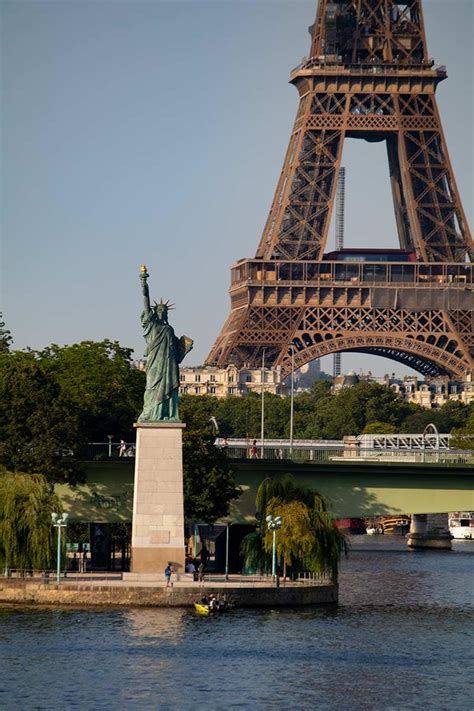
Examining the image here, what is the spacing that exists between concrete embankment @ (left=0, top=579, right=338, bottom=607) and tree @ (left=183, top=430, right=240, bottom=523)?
10.4 meters

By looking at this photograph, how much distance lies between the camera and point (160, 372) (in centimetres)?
7894

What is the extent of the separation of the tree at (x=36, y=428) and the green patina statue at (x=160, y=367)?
23.1ft

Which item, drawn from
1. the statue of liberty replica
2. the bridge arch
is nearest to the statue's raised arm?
the statue of liberty replica

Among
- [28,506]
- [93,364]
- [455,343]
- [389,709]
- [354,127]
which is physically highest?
[354,127]

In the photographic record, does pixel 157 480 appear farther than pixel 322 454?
No

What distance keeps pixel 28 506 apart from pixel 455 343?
105007 mm

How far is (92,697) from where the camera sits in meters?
57.6

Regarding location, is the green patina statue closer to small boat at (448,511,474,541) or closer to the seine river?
the seine river

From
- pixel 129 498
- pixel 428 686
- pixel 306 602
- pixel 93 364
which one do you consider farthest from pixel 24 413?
pixel 428 686

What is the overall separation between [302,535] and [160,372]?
861cm

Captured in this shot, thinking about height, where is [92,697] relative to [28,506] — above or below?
below

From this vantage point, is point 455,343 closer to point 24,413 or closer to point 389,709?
point 24,413

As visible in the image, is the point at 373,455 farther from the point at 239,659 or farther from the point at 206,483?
the point at 239,659

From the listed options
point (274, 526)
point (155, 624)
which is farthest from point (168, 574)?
point (155, 624)
